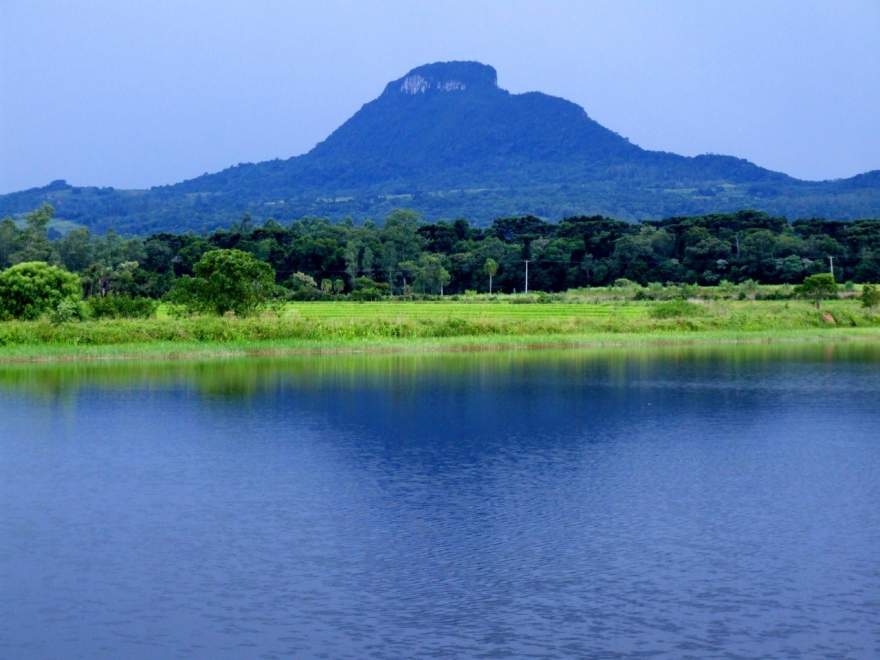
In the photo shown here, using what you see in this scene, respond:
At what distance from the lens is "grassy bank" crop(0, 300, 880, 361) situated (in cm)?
4741

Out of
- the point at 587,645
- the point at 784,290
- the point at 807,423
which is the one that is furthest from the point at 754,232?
the point at 587,645

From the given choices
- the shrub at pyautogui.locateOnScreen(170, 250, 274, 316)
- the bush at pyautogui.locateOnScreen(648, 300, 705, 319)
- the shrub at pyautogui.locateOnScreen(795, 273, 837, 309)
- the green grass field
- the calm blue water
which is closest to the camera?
the calm blue water

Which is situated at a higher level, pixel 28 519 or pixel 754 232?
pixel 754 232

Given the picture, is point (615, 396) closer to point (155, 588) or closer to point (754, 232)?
point (155, 588)

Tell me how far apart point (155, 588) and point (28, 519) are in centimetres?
462

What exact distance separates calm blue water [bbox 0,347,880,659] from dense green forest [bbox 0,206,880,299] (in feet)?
214

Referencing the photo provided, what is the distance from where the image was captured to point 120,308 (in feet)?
175

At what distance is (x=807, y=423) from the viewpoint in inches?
1092

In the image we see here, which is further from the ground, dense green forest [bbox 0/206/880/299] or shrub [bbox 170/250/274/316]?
dense green forest [bbox 0/206/880/299]

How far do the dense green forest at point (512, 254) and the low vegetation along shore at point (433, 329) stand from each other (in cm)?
2701

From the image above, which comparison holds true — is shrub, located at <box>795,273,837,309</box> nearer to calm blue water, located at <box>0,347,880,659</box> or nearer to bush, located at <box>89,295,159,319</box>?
bush, located at <box>89,295,159,319</box>

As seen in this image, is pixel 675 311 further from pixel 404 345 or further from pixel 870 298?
pixel 404 345

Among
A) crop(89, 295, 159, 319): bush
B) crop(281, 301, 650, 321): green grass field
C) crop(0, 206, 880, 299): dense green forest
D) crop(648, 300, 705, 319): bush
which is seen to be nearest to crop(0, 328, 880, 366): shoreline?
crop(648, 300, 705, 319): bush

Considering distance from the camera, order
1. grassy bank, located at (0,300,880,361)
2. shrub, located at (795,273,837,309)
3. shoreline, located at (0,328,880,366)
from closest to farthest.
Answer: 1. shoreline, located at (0,328,880,366)
2. grassy bank, located at (0,300,880,361)
3. shrub, located at (795,273,837,309)
